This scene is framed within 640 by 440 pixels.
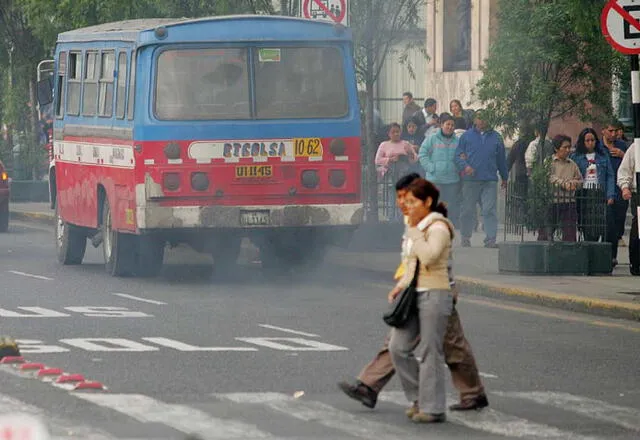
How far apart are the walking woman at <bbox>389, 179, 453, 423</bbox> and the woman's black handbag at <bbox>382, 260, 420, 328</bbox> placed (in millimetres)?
24

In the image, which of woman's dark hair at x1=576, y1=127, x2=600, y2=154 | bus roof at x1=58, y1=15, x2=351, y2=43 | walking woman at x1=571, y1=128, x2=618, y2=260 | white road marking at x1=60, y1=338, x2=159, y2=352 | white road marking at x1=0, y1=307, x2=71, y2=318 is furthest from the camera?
woman's dark hair at x1=576, y1=127, x2=600, y2=154

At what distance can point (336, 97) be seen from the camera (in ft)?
67.9

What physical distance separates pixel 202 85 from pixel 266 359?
24.4ft

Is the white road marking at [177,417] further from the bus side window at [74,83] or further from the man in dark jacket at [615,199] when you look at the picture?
the bus side window at [74,83]

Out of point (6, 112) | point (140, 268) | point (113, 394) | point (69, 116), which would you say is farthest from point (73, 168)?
Result: point (6, 112)

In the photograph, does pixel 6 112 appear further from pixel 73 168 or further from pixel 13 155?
pixel 73 168

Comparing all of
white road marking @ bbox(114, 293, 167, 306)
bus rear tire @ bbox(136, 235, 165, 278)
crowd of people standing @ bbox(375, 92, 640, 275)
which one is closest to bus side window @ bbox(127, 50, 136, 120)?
bus rear tire @ bbox(136, 235, 165, 278)

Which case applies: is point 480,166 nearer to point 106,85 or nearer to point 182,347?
point 106,85

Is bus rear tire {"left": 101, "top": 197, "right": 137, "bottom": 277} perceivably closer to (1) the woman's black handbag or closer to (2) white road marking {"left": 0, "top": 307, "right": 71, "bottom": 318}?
(2) white road marking {"left": 0, "top": 307, "right": 71, "bottom": 318}

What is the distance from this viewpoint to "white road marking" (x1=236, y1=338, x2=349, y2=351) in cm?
1407

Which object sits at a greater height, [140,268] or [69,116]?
[69,116]

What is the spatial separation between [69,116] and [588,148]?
20.0ft

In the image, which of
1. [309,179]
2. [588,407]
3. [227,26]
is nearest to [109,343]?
[588,407]

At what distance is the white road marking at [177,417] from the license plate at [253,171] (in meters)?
8.96
